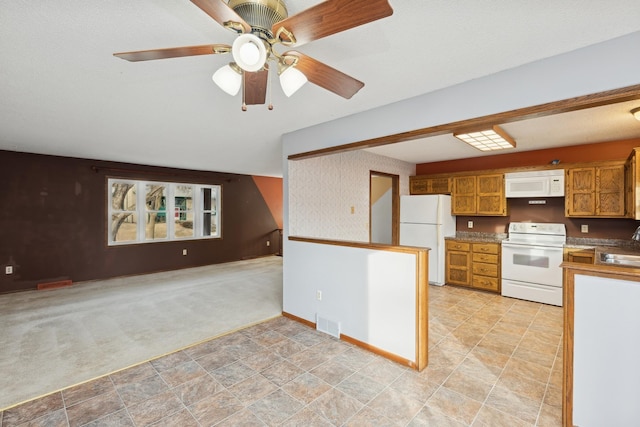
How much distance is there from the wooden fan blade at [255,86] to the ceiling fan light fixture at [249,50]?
29 centimetres

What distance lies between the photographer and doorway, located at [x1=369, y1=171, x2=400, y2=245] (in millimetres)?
5590

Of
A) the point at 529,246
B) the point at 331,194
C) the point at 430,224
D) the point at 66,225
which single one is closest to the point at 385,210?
the point at 430,224

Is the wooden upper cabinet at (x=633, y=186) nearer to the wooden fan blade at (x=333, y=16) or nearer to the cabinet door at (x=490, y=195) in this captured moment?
the cabinet door at (x=490, y=195)

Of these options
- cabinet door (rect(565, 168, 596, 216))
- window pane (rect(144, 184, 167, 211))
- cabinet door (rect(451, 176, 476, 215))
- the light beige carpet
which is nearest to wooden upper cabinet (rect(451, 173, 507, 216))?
cabinet door (rect(451, 176, 476, 215))

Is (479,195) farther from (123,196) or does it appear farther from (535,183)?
(123,196)

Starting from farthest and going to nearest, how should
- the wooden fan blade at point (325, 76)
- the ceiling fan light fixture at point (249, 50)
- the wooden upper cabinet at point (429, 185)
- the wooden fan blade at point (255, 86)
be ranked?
1. the wooden upper cabinet at point (429, 185)
2. the wooden fan blade at point (255, 86)
3. the wooden fan blade at point (325, 76)
4. the ceiling fan light fixture at point (249, 50)

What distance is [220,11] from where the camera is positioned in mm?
1067

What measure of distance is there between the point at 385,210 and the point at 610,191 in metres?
3.33

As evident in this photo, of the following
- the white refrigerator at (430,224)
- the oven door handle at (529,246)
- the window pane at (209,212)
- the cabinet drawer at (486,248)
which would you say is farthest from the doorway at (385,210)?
the window pane at (209,212)

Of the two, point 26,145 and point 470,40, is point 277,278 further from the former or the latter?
point 470,40

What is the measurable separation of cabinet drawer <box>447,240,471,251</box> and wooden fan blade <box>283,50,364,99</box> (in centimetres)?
410

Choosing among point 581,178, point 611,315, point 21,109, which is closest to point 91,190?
point 21,109

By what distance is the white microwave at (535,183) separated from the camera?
167 inches

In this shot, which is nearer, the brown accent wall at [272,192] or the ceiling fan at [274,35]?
the ceiling fan at [274,35]
